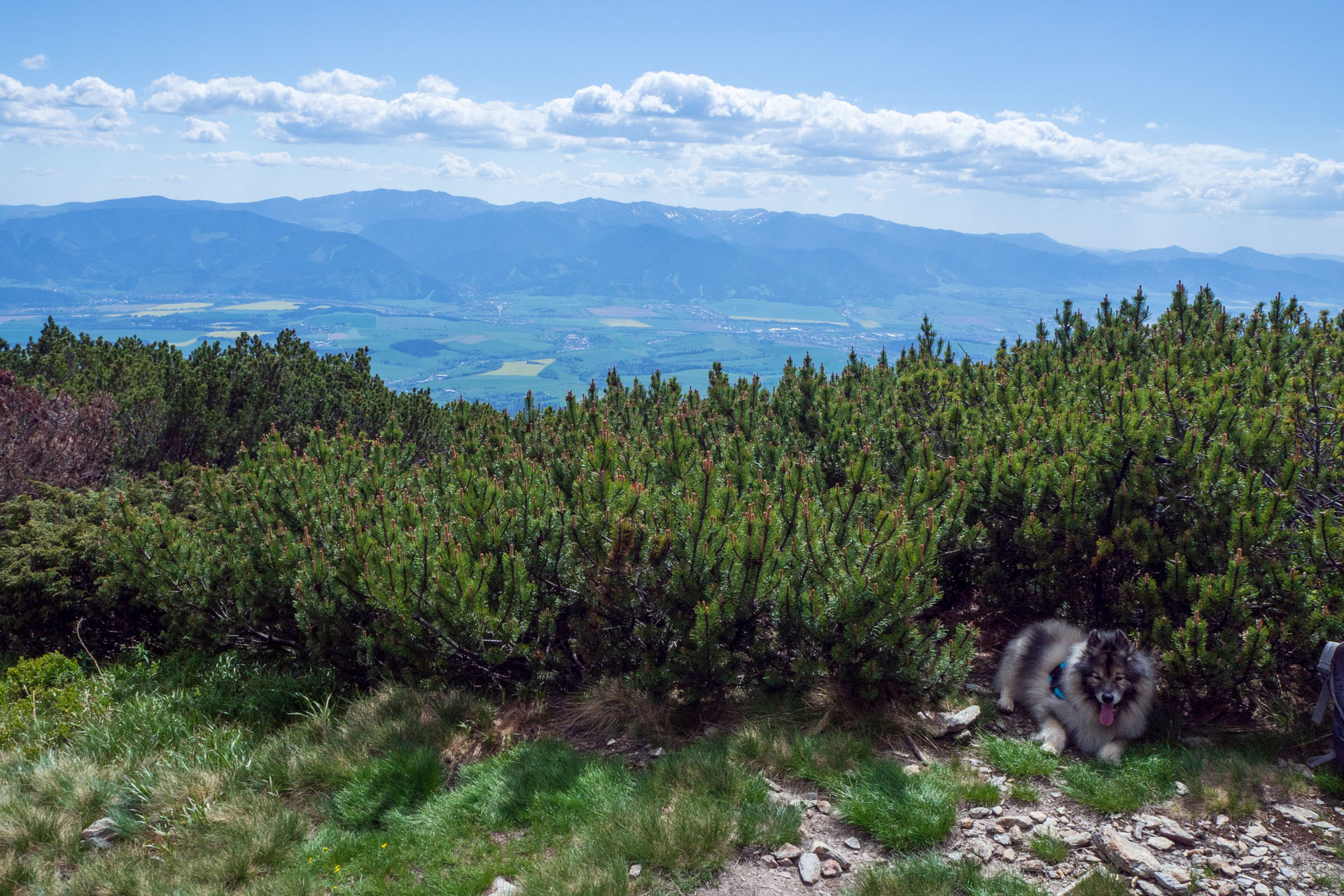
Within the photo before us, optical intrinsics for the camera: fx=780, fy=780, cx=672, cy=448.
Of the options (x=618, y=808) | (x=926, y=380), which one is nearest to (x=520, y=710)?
(x=618, y=808)

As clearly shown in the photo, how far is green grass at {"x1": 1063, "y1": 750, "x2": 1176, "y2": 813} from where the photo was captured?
4328 mm

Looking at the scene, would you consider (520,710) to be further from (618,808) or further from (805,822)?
(805,822)

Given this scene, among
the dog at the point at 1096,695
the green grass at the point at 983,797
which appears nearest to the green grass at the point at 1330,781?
the dog at the point at 1096,695

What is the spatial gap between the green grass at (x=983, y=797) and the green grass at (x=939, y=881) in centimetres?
56

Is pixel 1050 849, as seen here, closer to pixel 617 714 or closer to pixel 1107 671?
pixel 1107 671

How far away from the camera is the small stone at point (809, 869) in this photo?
4.00m

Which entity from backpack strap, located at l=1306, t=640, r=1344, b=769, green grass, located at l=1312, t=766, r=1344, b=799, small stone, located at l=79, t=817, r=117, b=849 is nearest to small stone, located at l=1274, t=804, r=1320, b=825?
green grass, located at l=1312, t=766, r=1344, b=799

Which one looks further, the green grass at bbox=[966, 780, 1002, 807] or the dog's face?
the dog's face

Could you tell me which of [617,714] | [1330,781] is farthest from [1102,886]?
[617,714]

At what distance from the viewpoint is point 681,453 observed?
688cm

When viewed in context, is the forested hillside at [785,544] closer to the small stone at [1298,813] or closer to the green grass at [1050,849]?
the small stone at [1298,813]

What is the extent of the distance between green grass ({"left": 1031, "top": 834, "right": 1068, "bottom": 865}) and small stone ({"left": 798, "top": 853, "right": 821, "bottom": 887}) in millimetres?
1122

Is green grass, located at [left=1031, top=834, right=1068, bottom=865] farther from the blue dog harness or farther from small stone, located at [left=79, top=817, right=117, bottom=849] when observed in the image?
small stone, located at [left=79, top=817, right=117, bottom=849]

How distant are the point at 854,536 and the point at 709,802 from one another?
1942mm
